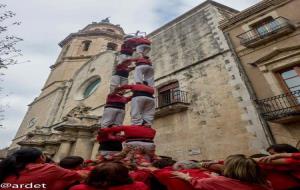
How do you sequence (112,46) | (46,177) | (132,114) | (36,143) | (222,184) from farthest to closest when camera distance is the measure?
(112,46)
(36,143)
(132,114)
(46,177)
(222,184)

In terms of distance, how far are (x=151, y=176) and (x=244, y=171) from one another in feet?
3.79

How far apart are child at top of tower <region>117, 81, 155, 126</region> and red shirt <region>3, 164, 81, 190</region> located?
178cm

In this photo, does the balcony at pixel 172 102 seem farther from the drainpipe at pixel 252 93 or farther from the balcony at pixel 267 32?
the balcony at pixel 267 32

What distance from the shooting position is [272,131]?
734 centimetres

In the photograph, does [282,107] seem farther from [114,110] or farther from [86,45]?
[86,45]

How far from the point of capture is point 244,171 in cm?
220

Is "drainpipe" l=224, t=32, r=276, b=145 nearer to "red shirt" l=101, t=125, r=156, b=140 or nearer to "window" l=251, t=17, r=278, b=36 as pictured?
"window" l=251, t=17, r=278, b=36

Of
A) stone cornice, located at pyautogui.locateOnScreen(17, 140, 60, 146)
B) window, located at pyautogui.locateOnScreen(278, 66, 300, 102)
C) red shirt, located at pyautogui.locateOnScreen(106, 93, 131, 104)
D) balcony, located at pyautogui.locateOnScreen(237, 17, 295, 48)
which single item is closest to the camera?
red shirt, located at pyautogui.locateOnScreen(106, 93, 131, 104)

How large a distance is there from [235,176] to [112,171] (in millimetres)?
1248

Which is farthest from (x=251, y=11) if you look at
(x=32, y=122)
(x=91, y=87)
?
(x=32, y=122)

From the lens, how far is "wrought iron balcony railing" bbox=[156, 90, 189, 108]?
1032 cm

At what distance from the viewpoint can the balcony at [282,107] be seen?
271 inches

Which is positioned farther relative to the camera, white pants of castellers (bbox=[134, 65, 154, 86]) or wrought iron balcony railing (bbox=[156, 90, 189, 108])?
wrought iron balcony railing (bbox=[156, 90, 189, 108])

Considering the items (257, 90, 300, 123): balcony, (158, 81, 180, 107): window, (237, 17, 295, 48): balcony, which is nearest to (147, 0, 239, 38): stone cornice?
(237, 17, 295, 48): balcony
